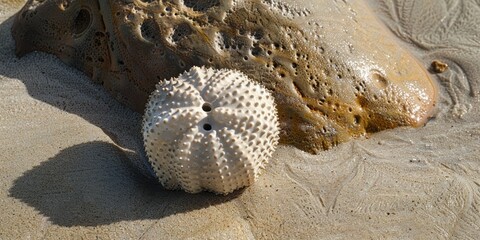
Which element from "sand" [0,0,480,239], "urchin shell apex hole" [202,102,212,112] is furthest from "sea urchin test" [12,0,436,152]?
"urchin shell apex hole" [202,102,212,112]

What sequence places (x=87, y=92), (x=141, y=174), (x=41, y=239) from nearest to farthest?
(x=41, y=239) < (x=141, y=174) < (x=87, y=92)

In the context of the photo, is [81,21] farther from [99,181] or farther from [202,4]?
[99,181]

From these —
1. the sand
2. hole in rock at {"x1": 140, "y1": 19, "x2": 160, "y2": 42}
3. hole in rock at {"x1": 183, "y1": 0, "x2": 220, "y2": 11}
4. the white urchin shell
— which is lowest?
the sand

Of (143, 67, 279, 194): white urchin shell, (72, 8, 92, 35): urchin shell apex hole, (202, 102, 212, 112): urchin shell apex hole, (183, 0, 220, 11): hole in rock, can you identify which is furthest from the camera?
(72, 8, 92, 35): urchin shell apex hole

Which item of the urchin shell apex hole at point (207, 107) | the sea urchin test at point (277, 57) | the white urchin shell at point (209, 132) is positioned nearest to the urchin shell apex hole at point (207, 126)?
the white urchin shell at point (209, 132)

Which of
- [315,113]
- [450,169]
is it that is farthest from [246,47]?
[450,169]

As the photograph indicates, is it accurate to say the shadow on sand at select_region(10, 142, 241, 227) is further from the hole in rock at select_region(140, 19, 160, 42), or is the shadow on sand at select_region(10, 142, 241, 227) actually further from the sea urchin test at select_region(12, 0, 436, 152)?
the hole in rock at select_region(140, 19, 160, 42)

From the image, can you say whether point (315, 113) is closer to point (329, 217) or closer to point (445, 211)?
point (329, 217)
